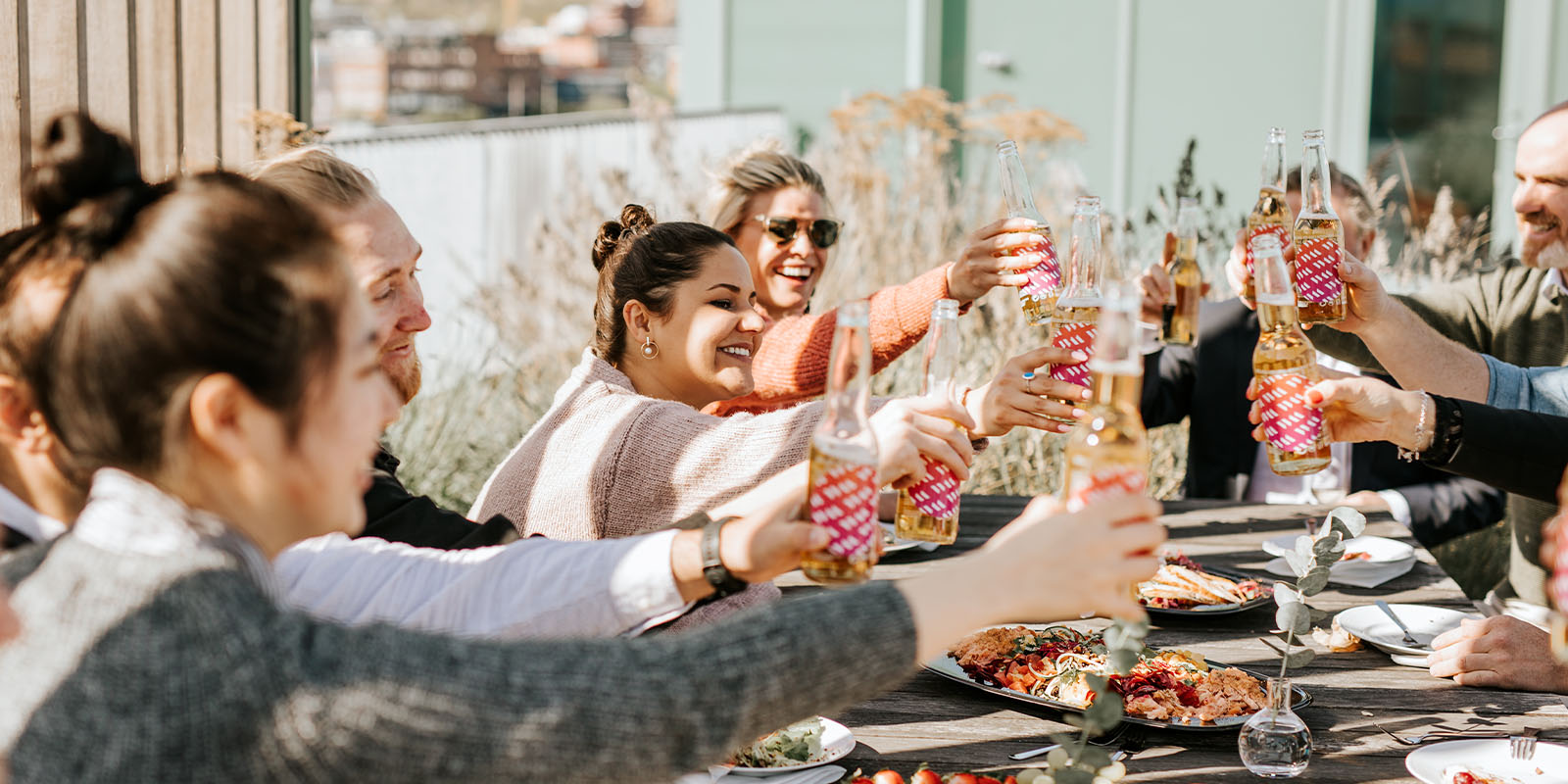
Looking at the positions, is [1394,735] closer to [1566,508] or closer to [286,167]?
[1566,508]

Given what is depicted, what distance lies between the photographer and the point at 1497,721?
209 centimetres

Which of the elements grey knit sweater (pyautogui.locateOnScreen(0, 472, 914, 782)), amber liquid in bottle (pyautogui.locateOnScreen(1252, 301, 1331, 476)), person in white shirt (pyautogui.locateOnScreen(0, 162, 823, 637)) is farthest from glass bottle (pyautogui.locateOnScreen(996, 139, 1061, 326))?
grey knit sweater (pyautogui.locateOnScreen(0, 472, 914, 782))

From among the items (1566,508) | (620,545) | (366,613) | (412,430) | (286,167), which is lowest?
(412,430)

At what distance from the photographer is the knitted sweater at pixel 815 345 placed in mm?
3148

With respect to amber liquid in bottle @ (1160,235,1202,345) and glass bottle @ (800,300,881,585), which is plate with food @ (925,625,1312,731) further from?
amber liquid in bottle @ (1160,235,1202,345)

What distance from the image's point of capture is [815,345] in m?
3.24

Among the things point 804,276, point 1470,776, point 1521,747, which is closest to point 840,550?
point 1470,776

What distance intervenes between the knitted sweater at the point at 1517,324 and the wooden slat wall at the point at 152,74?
3.19 m

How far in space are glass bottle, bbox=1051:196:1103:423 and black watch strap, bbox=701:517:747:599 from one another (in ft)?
2.30

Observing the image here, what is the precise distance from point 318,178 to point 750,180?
1.96 m

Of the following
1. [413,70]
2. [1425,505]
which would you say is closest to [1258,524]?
[1425,505]

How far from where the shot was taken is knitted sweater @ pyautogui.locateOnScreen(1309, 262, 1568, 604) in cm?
344

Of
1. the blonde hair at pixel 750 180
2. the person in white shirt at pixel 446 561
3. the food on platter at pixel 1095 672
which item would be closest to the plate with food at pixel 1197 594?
the food on platter at pixel 1095 672

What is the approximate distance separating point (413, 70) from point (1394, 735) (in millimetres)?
37852
